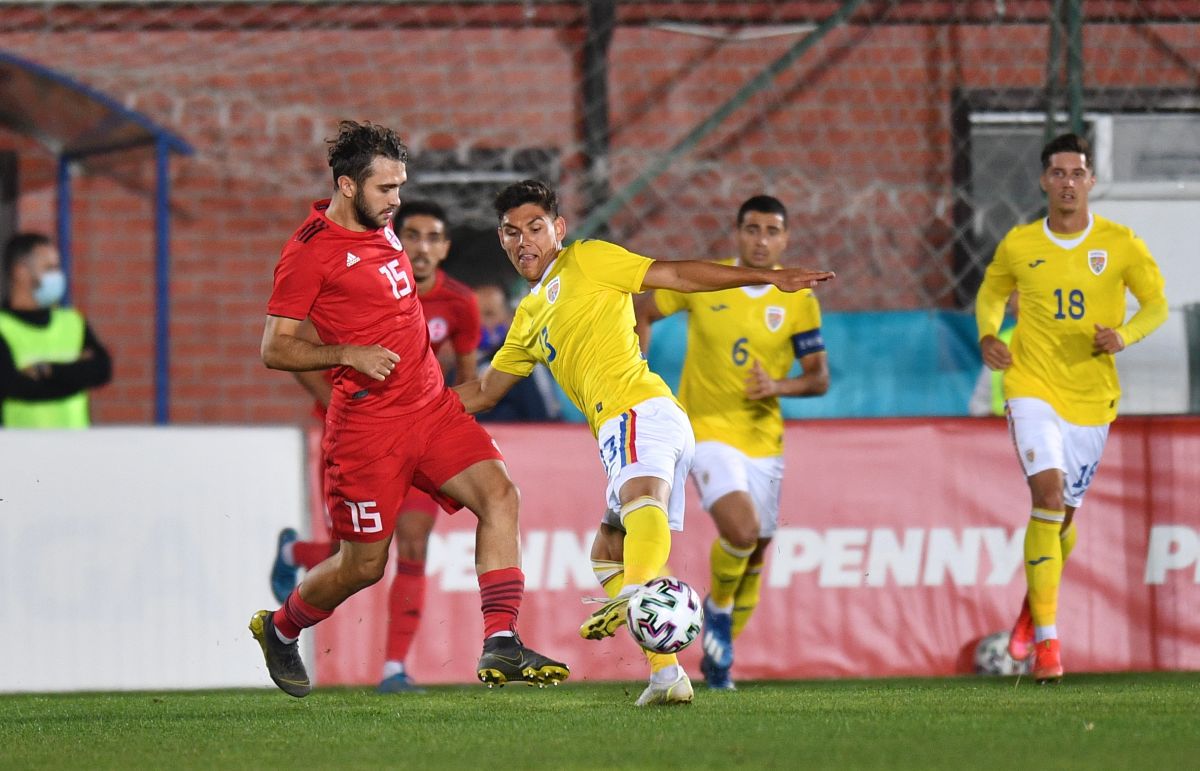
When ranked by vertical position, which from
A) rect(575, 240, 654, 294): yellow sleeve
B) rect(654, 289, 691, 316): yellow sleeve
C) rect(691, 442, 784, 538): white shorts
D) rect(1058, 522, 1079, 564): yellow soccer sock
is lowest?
rect(1058, 522, 1079, 564): yellow soccer sock

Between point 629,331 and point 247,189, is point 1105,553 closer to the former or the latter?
point 629,331

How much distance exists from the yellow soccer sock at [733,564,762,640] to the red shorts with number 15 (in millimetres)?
2253

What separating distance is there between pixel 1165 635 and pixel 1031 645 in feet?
3.58

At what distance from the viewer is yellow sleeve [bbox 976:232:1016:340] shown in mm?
8477

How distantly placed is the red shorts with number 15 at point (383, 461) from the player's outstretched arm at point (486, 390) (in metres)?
0.25

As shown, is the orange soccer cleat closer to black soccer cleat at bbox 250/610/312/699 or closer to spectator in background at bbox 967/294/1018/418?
spectator in background at bbox 967/294/1018/418

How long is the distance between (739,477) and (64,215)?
19.0 ft

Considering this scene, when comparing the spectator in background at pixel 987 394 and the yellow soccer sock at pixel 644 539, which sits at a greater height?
the spectator in background at pixel 987 394

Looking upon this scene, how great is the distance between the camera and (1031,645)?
840 cm

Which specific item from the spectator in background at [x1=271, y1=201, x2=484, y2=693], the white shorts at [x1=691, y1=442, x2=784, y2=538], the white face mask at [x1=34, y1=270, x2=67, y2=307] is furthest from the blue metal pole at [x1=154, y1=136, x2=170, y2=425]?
the white shorts at [x1=691, y1=442, x2=784, y2=538]

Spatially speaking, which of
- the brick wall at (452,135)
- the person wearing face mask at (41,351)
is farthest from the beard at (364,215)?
the brick wall at (452,135)

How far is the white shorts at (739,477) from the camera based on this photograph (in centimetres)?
845

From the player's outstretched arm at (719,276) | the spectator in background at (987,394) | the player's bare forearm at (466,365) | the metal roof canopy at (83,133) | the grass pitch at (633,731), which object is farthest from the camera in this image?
the metal roof canopy at (83,133)

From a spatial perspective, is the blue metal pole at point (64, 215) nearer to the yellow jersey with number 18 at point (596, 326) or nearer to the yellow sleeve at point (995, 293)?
the yellow jersey with number 18 at point (596, 326)
